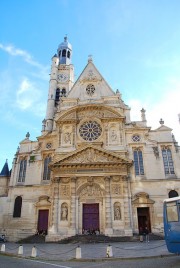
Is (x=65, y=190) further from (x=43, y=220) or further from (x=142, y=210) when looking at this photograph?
(x=142, y=210)

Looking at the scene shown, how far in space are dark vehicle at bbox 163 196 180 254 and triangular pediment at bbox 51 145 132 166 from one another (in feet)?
37.4

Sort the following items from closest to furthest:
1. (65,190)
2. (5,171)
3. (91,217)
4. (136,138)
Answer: (91,217), (65,190), (136,138), (5,171)

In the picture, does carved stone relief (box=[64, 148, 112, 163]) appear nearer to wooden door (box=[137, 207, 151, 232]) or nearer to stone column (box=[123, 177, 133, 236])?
stone column (box=[123, 177, 133, 236])

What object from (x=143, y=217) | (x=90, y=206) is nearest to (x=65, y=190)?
(x=90, y=206)

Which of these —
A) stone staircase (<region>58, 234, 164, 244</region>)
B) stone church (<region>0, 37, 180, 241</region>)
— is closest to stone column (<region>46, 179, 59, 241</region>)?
stone church (<region>0, 37, 180, 241</region>)

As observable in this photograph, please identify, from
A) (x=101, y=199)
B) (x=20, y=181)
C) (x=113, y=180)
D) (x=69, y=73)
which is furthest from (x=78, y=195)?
(x=69, y=73)

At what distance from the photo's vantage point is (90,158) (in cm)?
2106

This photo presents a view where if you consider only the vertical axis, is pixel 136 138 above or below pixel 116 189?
above

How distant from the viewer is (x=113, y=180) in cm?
2052

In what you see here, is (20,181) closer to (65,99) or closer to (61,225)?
(61,225)

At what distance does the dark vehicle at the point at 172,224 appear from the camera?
27.4ft

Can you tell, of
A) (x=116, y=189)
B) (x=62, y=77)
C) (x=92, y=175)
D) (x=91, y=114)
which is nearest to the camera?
(x=116, y=189)

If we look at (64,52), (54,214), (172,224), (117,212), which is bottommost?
(172,224)

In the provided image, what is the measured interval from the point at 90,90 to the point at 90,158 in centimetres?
917
